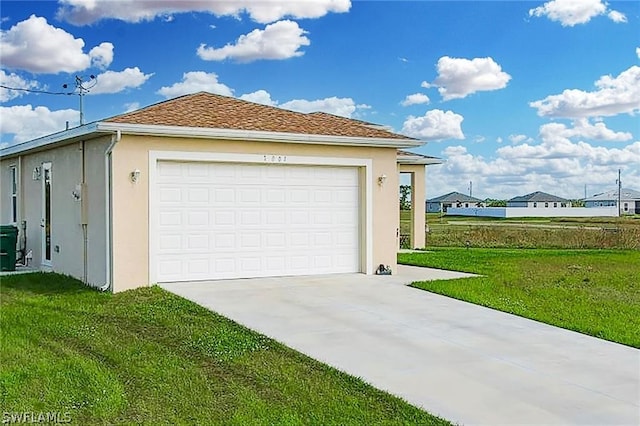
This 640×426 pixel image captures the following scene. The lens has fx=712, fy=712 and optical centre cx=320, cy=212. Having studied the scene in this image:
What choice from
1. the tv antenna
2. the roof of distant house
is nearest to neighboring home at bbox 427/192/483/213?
the roof of distant house

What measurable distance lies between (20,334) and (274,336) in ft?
9.95

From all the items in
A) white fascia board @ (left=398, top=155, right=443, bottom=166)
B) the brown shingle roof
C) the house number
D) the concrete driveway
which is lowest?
the concrete driveway

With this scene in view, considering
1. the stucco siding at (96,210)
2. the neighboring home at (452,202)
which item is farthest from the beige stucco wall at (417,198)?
the neighboring home at (452,202)

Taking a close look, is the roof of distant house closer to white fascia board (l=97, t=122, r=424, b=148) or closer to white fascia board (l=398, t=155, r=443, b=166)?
white fascia board (l=398, t=155, r=443, b=166)

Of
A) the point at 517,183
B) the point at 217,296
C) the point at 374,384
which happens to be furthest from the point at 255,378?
the point at 517,183

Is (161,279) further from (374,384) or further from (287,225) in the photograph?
(374,384)

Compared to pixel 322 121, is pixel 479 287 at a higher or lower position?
lower

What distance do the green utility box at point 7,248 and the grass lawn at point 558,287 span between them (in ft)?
28.3

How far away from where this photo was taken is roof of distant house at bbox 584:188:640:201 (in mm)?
88375

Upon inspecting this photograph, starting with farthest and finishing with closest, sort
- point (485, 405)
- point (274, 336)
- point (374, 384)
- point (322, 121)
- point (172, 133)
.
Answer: point (322, 121) < point (172, 133) < point (274, 336) < point (374, 384) < point (485, 405)

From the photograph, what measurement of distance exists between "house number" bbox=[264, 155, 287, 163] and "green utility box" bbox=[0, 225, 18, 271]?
20.1 feet

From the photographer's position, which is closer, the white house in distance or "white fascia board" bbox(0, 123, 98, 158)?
"white fascia board" bbox(0, 123, 98, 158)

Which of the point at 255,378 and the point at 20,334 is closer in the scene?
the point at 255,378

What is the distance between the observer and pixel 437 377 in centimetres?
661
